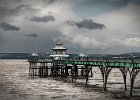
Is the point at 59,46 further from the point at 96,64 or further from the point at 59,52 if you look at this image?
the point at 96,64

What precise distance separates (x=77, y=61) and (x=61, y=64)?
57.4 feet

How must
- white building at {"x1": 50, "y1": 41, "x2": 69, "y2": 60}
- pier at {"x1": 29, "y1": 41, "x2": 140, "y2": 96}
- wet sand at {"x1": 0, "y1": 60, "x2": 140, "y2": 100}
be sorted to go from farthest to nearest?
white building at {"x1": 50, "y1": 41, "x2": 69, "y2": 60}, pier at {"x1": 29, "y1": 41, "x2": 140, "y2": 96}, wet sand at {"x1": 0, "y1": 60, "x2": 140, "y2": 100}

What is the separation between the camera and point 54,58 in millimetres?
115688

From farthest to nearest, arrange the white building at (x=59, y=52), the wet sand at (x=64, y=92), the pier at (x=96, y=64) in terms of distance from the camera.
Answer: the white building at (x=59, y=52), the pier at (x=96, y=64), the wet sand at (x=64, y=92)

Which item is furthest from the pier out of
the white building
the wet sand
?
the wet sand

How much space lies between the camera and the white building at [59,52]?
11644 cm

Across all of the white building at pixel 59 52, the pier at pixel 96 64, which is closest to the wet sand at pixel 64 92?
the pier at pixel 96 64

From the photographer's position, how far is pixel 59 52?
11781cm

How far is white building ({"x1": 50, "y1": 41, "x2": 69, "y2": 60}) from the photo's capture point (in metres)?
116

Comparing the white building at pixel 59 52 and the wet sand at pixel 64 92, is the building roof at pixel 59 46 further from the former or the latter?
the wet sand at pixel 64 92

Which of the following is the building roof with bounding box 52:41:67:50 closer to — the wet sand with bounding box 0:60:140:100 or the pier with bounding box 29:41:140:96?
the pier with bounding box 29:41:140:96

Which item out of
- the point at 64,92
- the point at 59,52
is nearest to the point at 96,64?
the point at 64,92

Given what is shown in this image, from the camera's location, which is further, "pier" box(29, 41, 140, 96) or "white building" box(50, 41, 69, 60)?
"white building" box(50, 41, 69, 60)

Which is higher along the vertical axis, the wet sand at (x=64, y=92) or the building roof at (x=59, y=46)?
the building roof at (x=59, y=46)
